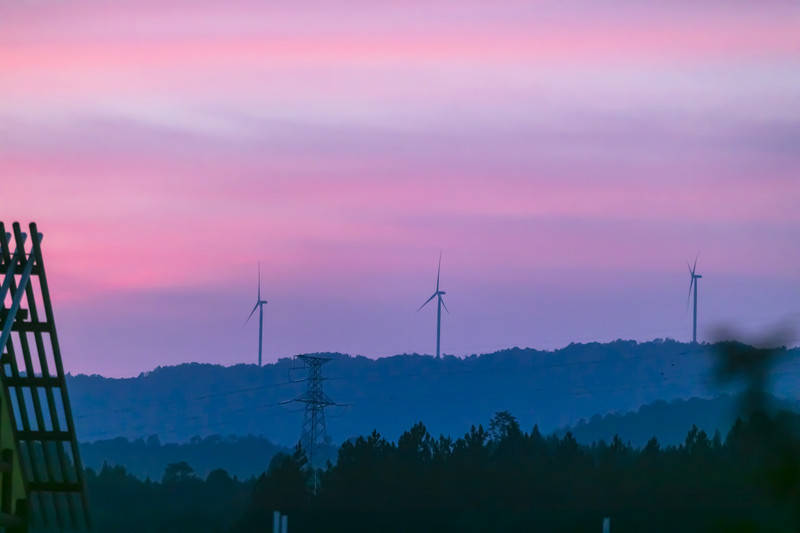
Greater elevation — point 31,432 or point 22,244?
point 22,244

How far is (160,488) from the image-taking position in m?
121

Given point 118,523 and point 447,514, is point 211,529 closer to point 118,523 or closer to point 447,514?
point 118,523

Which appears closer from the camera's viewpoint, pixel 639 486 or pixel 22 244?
pixel 22 244

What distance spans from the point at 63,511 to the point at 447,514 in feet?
251

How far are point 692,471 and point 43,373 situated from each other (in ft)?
234

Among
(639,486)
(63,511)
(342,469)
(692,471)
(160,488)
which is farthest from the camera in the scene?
(160,488)

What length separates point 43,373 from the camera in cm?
1941

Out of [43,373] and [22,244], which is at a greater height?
[22,244]

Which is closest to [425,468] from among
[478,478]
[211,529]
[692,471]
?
[478,478]

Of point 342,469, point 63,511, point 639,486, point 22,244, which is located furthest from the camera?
point 342,469

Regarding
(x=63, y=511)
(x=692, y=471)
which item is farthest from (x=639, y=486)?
(x=63, y=511)

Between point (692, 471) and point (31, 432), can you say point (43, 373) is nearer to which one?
point (31, 432)

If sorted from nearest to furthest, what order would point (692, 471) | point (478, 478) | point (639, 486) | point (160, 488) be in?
point (692, 471), point (639, 486), point (478, 478), point (160, 488)

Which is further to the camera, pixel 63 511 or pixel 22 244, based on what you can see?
pixel 63 511
